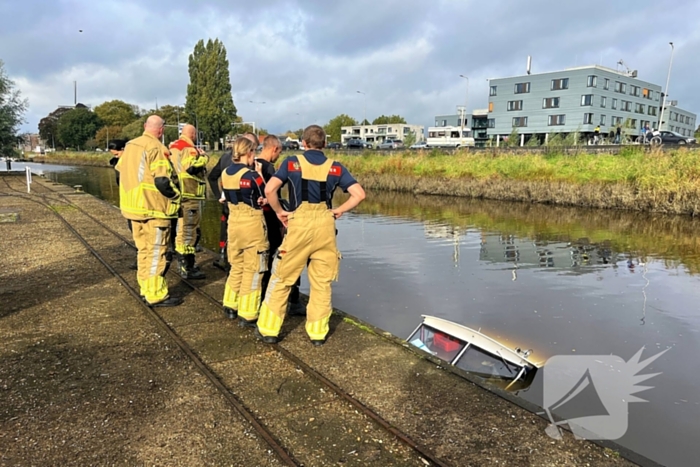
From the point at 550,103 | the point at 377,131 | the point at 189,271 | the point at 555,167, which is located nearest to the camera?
the point at 189,271

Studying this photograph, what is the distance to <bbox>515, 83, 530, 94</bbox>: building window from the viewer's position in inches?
2527

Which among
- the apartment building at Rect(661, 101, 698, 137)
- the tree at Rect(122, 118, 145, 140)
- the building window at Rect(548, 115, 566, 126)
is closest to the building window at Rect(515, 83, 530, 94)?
the building window at Rect(548, 115, 566, 126)

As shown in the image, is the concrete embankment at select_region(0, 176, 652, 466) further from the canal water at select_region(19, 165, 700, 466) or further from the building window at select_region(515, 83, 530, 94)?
the building window at select_region(515, 83, 530, 94)

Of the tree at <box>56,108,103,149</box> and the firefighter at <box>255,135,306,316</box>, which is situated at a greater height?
the tree at <box>56,108,103,149</box>

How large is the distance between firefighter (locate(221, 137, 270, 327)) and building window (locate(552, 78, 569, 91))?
6485 cm

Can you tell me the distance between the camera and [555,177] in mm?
23109

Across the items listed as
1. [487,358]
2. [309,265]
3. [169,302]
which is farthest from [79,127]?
Result: [487,358]

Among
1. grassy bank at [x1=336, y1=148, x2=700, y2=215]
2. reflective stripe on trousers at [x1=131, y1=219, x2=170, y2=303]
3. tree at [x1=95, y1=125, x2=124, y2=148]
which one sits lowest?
reflective stripe on trousers at [x1=131, y1=219, x2=170, y2=303]

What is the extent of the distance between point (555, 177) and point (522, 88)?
154 ft

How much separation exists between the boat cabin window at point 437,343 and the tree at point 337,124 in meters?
122

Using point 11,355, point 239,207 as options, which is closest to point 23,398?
point 11,355

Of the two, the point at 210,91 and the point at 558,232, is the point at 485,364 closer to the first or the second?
the point at 558,232

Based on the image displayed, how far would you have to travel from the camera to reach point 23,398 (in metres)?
3.74

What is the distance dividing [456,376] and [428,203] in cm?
2022
